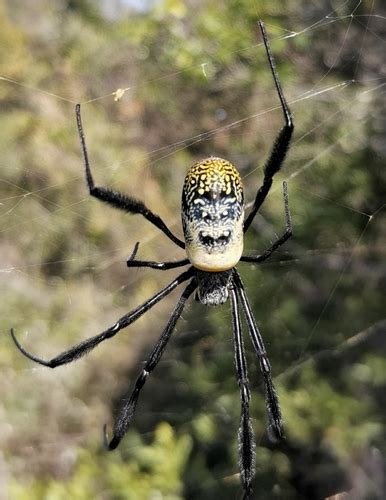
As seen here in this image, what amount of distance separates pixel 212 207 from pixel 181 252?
1613 mm

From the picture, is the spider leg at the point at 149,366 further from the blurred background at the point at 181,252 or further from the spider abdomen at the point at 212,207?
the blurred background at the point at 181,252

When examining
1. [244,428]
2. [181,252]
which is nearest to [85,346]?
[244,428]

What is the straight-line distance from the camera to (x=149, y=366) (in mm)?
1877

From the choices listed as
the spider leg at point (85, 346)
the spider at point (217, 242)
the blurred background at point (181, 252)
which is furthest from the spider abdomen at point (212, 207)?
the blurred background at point (181, 252)

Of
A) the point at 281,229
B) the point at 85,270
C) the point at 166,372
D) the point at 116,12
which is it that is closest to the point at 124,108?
the point at 116,12

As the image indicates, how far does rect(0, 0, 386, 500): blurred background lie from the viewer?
8.55 ft

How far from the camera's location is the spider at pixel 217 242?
134 centimetres

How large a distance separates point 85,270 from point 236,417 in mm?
1097

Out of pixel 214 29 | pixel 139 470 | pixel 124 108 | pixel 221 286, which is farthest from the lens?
pixel 124 108

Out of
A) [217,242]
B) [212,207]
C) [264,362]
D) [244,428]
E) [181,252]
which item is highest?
[212,207]

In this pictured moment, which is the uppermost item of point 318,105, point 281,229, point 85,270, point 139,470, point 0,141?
point 318,105

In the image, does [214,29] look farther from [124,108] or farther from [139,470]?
[139,470]

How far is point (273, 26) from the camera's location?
275cm

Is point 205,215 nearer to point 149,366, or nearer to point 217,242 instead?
point 217,242
